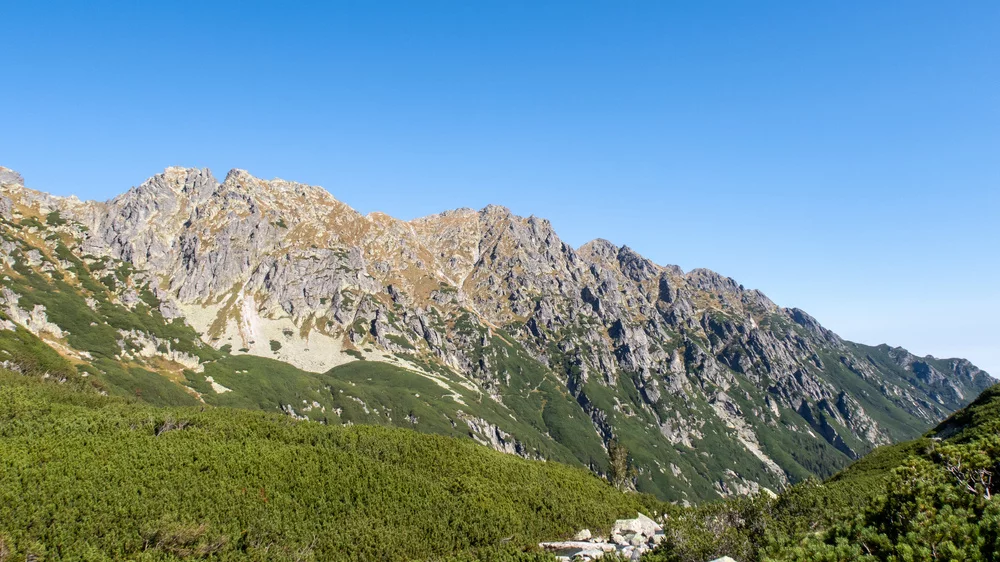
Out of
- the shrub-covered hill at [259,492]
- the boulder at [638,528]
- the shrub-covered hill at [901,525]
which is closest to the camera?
the shrub-covered hill at [901,525]

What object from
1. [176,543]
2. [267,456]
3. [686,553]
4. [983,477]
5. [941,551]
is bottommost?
[176,543]

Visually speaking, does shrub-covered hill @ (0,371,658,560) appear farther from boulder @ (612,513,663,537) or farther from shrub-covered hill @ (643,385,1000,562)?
shrub-covered hill @ (643,385,1000,562)

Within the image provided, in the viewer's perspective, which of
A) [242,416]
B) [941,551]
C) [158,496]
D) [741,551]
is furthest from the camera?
[242,416]

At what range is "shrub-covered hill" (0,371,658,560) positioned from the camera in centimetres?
4578

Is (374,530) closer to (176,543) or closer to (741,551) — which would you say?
(176,543)

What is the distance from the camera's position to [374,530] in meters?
55.2

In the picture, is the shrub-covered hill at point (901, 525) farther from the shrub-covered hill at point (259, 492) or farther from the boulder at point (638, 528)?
the shrub-covered hill at point (259, 492)

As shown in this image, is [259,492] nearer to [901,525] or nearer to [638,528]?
[638,528]

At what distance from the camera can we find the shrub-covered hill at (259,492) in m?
45.8

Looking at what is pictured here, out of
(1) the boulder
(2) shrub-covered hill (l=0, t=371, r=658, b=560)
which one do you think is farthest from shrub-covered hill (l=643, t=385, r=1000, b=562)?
(2) shrub-covered hill (l=0, t=371, r=658, b=560)

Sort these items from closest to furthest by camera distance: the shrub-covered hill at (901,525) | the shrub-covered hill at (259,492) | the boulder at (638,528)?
the shrub-covered hill at (901,525) → the shrub-covered hill at (259,492) → the boulder at (638,528)

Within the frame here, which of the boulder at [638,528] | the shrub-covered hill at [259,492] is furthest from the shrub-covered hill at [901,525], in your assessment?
the shrub-covered hill at [259,492]

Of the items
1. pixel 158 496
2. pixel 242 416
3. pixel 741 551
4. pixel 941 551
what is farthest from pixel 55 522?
pixel 941 551

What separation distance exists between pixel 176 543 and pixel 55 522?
10.4 metres
